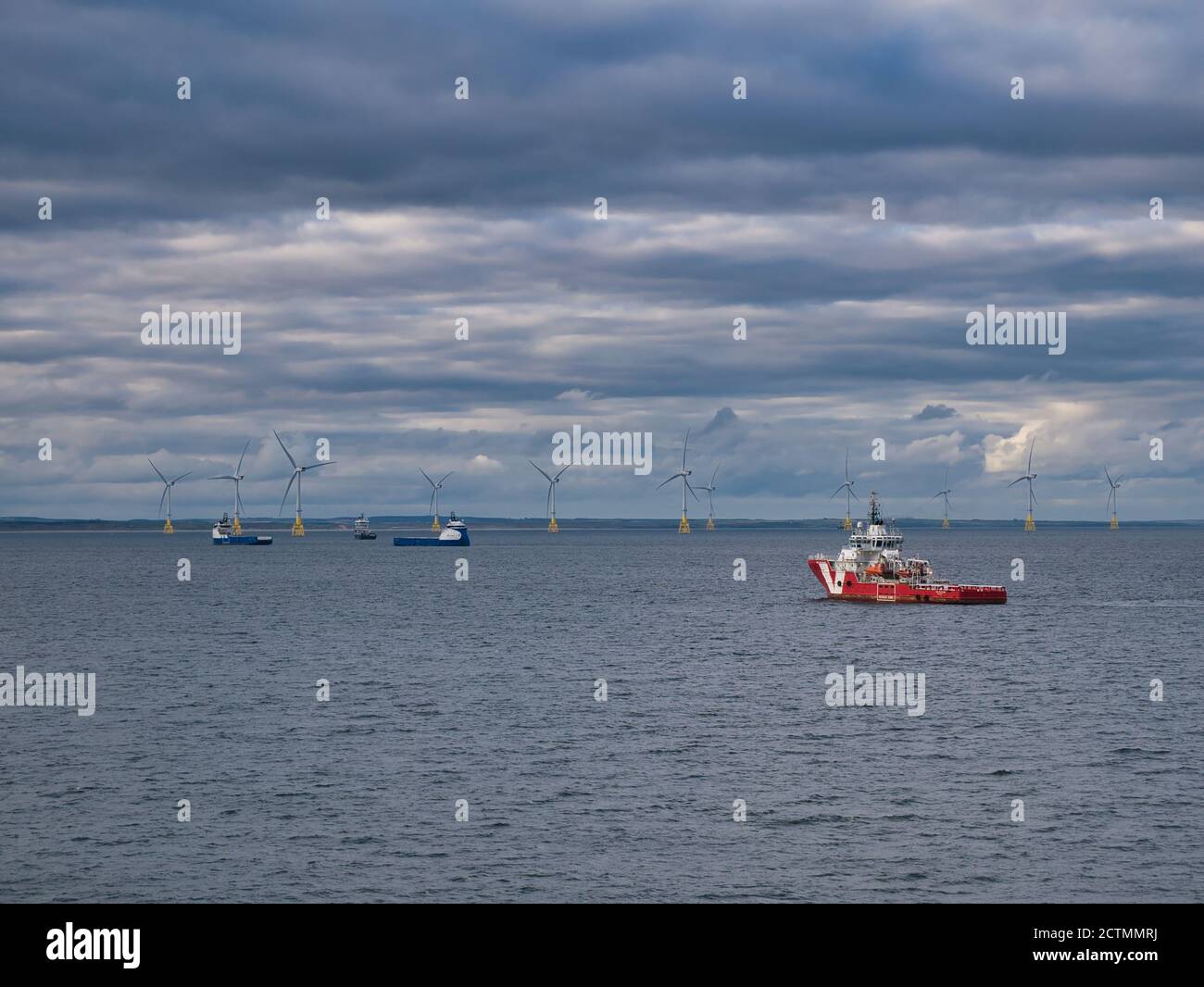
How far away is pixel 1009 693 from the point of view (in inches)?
4547

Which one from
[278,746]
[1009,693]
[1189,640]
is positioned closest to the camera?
[278,746]

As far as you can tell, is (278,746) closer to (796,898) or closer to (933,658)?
(796,898)

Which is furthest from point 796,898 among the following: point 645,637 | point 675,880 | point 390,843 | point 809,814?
point 645,637

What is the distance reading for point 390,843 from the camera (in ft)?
203

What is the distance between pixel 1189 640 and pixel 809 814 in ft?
367

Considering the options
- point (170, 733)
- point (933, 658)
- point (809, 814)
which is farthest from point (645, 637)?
point (809, 814)

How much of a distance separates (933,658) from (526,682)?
46509mm
